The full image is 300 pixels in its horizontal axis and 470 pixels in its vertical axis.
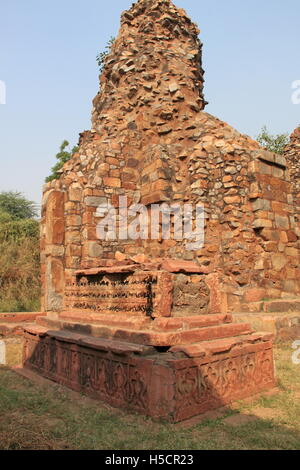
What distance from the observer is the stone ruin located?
353cm

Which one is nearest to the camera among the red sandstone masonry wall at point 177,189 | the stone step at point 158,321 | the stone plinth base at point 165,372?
the stone plinth base at point 165,372

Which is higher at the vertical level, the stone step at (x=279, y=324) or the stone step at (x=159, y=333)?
the stone step at (x=159, y=333)

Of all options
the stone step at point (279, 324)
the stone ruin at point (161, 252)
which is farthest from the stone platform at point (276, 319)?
the stone ruin at point (161, 252)

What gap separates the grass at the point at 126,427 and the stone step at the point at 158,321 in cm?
80

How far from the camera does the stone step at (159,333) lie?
345 cm

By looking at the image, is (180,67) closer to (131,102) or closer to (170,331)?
(131,102)

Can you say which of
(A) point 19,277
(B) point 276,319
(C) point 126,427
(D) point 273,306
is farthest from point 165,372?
(A) point 19,277

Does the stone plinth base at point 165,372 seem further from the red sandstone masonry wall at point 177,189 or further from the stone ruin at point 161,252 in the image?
the red sandstone masonry wall at point 177,189

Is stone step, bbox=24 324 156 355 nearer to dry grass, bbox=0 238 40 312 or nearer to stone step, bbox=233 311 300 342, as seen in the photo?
stone step, bbox=233 311 300 342

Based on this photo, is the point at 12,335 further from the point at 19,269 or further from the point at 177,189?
the point at 177,189

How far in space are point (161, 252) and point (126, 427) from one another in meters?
4.95

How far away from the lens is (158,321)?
12.0 ft

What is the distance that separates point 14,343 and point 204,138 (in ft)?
18.6

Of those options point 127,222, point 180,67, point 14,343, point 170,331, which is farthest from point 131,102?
point 170,331
